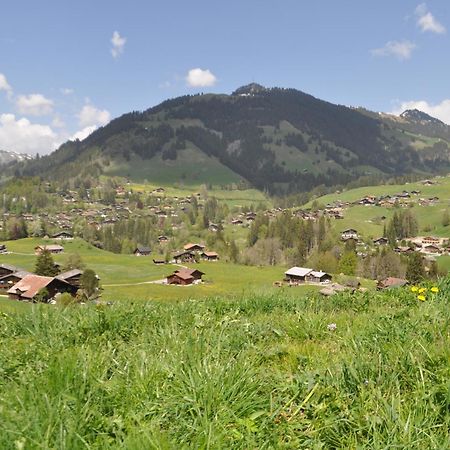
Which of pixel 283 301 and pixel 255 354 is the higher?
pixel 255 354

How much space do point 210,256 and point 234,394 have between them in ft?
487

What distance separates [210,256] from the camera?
15138cm

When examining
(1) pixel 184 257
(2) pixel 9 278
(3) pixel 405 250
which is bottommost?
(1) pixel 184 257

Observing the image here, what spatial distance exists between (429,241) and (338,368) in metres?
189

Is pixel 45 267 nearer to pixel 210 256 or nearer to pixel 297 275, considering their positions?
pixel 297 275

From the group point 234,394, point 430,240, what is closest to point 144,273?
point 430,240

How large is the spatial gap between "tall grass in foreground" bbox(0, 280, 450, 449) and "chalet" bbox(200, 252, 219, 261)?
146363 millimetres

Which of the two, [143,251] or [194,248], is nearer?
[194,248]

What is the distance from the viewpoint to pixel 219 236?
173625 mm

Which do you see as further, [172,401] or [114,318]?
[114,318]

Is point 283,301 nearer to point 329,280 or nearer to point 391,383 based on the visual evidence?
point 391,383

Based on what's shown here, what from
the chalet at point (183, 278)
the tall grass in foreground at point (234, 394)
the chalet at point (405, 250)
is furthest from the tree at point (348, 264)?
the tall grass in foreground at point (234, 394)

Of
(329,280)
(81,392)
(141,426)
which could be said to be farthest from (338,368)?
(329,280)

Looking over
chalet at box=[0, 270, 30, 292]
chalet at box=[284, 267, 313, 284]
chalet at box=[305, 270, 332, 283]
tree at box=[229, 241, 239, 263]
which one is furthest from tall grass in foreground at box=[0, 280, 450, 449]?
tree at box=[229, 241, 239, 263]
